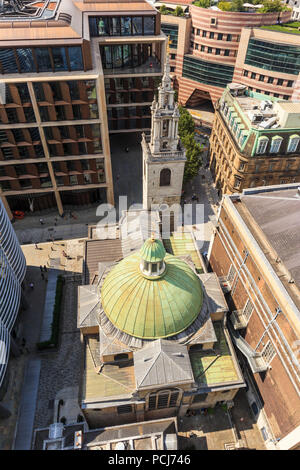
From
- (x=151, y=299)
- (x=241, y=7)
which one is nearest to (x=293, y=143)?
(x=151, y=299)

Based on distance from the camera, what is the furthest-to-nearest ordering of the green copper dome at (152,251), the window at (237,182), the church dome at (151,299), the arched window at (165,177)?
the window at (237,182) → the arched window at (165,177) → the church dome at (151,299) → the green copper dome at (152,251)

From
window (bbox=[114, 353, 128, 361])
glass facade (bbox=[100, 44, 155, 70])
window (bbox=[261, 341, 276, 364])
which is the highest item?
glass facade (bbox=[100, 44, 155, 70])

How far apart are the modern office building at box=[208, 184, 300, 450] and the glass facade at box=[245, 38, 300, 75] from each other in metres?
50.2

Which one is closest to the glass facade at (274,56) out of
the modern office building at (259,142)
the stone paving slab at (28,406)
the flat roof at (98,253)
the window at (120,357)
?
the modern office building at (259,142)

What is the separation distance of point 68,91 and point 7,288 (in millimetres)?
31705

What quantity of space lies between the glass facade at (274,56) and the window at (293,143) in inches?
1318

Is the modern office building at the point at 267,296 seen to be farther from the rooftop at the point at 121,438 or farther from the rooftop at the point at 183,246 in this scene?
the rooftop at the point at 121,438

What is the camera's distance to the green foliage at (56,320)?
42.6 meters

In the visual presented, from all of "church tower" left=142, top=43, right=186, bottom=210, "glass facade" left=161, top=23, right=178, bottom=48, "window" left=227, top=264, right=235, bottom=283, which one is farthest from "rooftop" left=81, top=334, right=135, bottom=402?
"glass facade" left=161, top=23, right=178, bottom=48

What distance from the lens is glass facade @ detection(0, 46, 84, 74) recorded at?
46.4 metres

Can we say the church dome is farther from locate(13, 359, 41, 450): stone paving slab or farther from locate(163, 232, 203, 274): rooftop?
locate(13, 359, 41, 450): stone paving slab
